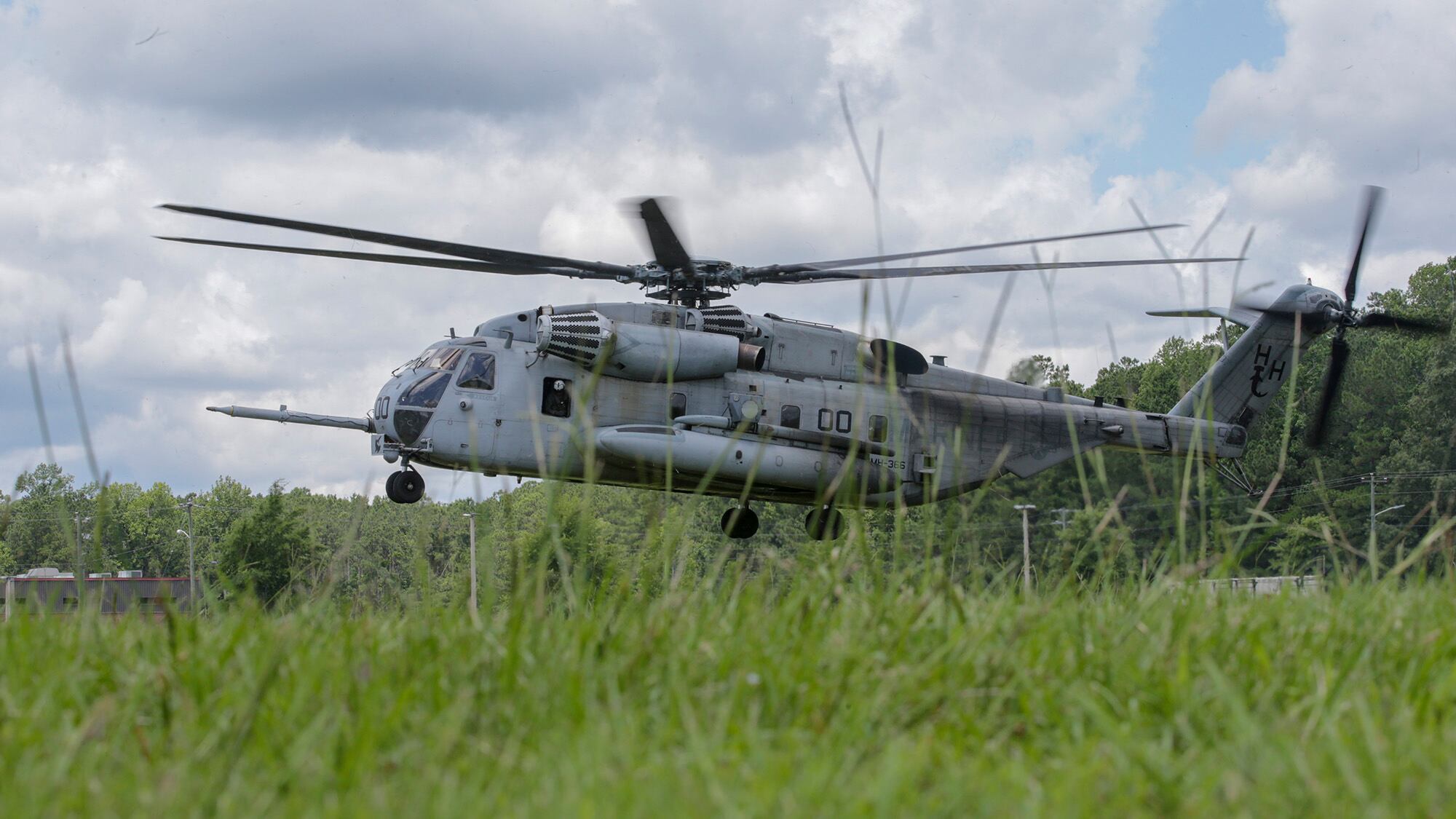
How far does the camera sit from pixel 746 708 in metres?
A: 2.46

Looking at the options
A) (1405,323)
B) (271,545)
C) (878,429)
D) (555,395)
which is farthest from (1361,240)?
(271,545)

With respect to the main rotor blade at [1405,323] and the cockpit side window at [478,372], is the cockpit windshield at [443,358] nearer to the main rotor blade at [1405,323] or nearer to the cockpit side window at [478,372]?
the cockpit side window at [478,372]

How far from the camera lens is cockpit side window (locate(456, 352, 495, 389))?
14586 millimetres

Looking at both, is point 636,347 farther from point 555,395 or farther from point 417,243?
point 417,243

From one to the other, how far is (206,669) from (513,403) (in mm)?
11950

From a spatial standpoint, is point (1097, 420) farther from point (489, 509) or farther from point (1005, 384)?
point (489, 509)

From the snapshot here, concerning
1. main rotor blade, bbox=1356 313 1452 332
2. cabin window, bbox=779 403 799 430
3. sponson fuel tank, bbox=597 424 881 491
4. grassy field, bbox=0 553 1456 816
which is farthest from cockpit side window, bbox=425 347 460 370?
main rotor blade, bbox=1356 313 1452 332

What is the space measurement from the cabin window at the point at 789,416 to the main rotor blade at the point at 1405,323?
8.54m

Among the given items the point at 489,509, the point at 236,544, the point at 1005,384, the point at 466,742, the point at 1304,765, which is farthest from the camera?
the point at 1005,384

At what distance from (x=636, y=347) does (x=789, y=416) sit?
7.29ft

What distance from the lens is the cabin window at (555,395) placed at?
14602 millimetres

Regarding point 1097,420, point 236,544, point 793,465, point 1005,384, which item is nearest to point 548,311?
point 793,465

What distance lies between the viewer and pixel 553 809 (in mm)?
1784

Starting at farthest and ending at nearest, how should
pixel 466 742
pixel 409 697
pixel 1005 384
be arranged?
pixel 1005 384, pixel 409 697, pixel 466 742
